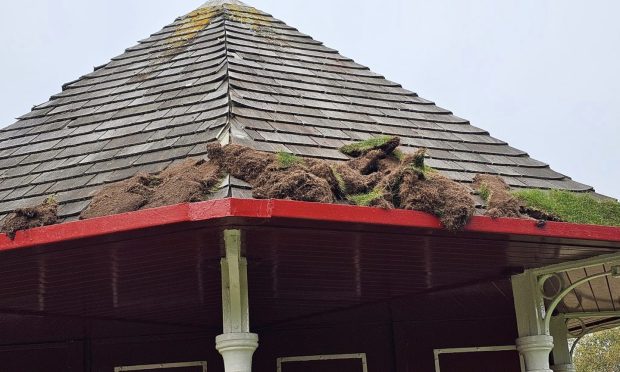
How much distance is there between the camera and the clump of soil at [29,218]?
5371 mm

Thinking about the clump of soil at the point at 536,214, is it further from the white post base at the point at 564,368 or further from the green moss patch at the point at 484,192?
the white post base at the point at 564,368

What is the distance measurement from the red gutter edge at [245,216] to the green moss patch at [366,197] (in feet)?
0.53

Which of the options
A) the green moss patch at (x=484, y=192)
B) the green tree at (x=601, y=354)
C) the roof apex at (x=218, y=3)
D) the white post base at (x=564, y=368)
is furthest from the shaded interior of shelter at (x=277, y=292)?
the green tree at (x=601, y=354)

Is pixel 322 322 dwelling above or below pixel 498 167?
below

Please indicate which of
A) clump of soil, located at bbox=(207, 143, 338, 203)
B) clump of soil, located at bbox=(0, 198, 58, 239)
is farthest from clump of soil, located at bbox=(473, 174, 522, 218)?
clump of soil, located at bbox=(0, 198, 58, 239)

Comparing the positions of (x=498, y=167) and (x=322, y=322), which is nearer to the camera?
(x=498, y=167)

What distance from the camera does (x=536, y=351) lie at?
6.92 m

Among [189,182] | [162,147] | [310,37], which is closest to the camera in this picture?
[189,182]

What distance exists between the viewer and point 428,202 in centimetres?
535

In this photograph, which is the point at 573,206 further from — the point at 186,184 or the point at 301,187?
the point at 186,184

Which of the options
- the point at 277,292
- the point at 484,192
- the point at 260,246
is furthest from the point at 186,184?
the point at 277,292

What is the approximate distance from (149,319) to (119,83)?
254cm

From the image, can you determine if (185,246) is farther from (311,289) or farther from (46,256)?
(311,289)

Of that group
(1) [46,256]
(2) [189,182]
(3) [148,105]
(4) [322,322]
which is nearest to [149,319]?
(4) [322,322]
